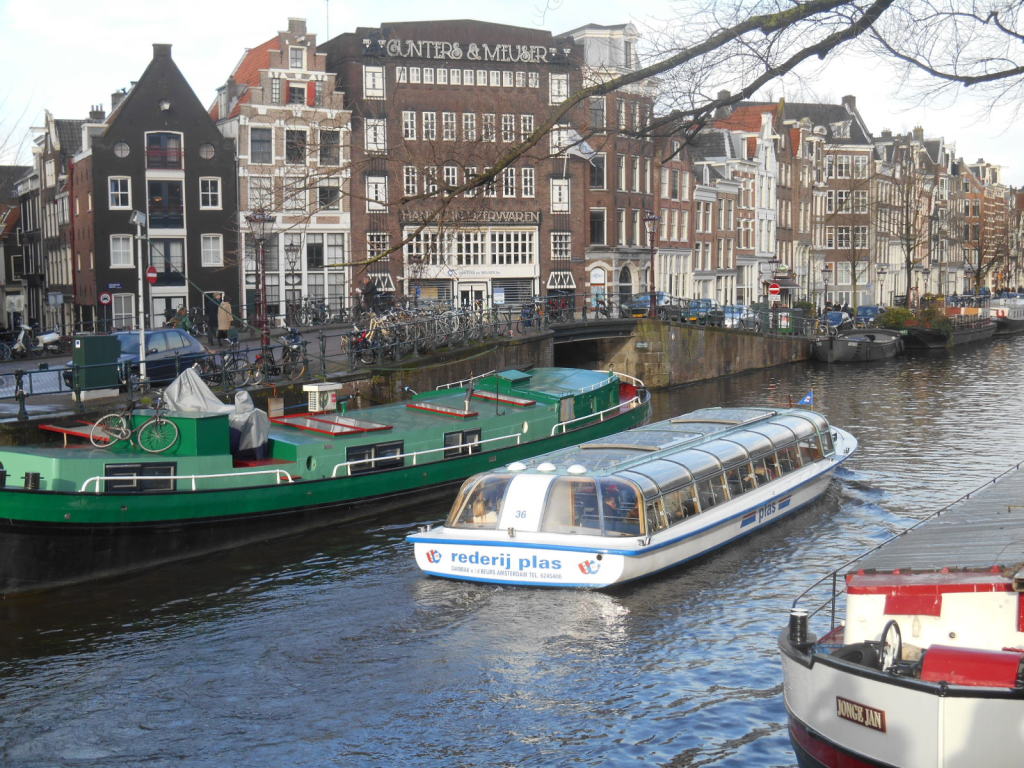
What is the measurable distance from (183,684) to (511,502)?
612 centimetres

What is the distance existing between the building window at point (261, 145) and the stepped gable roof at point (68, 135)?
34.4 ft

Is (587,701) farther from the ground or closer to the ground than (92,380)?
closer to the ground

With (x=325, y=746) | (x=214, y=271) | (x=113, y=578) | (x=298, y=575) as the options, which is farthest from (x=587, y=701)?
(x=214, y=271)

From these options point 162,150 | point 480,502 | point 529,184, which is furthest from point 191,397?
point 529,184

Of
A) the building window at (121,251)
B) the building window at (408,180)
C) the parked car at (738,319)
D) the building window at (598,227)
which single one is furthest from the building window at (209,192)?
the parked car at (738,319)

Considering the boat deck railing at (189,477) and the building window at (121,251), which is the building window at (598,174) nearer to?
the building window at (121,251)

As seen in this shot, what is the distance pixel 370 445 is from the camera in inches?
976

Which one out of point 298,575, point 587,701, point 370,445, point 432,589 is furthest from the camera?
point 370,445

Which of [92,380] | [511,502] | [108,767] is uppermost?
[92,380]

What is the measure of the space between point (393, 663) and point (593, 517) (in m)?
4.63

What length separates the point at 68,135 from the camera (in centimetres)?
5919

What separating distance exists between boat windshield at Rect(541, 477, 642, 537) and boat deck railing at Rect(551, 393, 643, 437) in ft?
31.4

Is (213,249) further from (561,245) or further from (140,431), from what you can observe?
(140,431)

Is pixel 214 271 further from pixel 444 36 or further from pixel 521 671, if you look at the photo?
pixel 521 671
